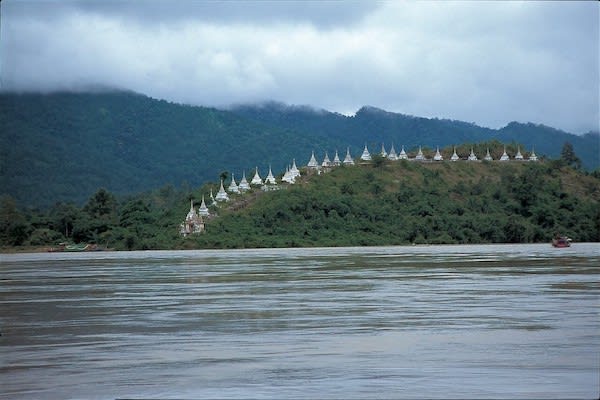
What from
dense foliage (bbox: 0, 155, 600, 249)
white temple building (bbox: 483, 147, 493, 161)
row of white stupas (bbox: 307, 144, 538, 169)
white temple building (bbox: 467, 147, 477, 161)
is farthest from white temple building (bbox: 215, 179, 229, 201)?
white temple building (bbox: 483, 147, 493, 161)

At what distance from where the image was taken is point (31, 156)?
196 meters

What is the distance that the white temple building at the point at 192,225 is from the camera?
108250 mm

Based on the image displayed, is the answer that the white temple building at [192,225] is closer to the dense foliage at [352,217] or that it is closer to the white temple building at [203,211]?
the dense foliage at [352,217]

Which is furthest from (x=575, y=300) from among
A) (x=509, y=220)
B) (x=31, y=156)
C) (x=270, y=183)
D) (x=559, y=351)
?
(x=31, y=156)

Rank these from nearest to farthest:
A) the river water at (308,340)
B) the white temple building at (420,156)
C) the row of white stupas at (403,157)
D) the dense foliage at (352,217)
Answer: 1. the river water at (308,340)
2. the dense foliage at (352,217)
3. the row of white stupas at (403,157)
4. the white temple building at (420,156)

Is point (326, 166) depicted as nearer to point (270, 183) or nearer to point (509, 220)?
point (270, 183)

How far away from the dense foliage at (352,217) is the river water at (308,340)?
67.2 meters

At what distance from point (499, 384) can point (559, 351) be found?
386cm

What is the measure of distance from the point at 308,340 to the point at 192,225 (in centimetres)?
8620

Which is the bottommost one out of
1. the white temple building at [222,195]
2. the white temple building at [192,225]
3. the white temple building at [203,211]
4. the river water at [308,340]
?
the river water at [308,340]

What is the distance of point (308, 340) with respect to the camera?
23188 millimetres

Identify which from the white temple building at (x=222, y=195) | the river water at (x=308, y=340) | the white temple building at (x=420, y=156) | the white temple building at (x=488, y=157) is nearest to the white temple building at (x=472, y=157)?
the white temple building at (x=488, y=157)

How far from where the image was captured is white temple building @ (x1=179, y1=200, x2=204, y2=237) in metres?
108

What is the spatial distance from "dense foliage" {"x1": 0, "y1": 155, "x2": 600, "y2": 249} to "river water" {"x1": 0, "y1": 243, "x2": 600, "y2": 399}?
67.2m
